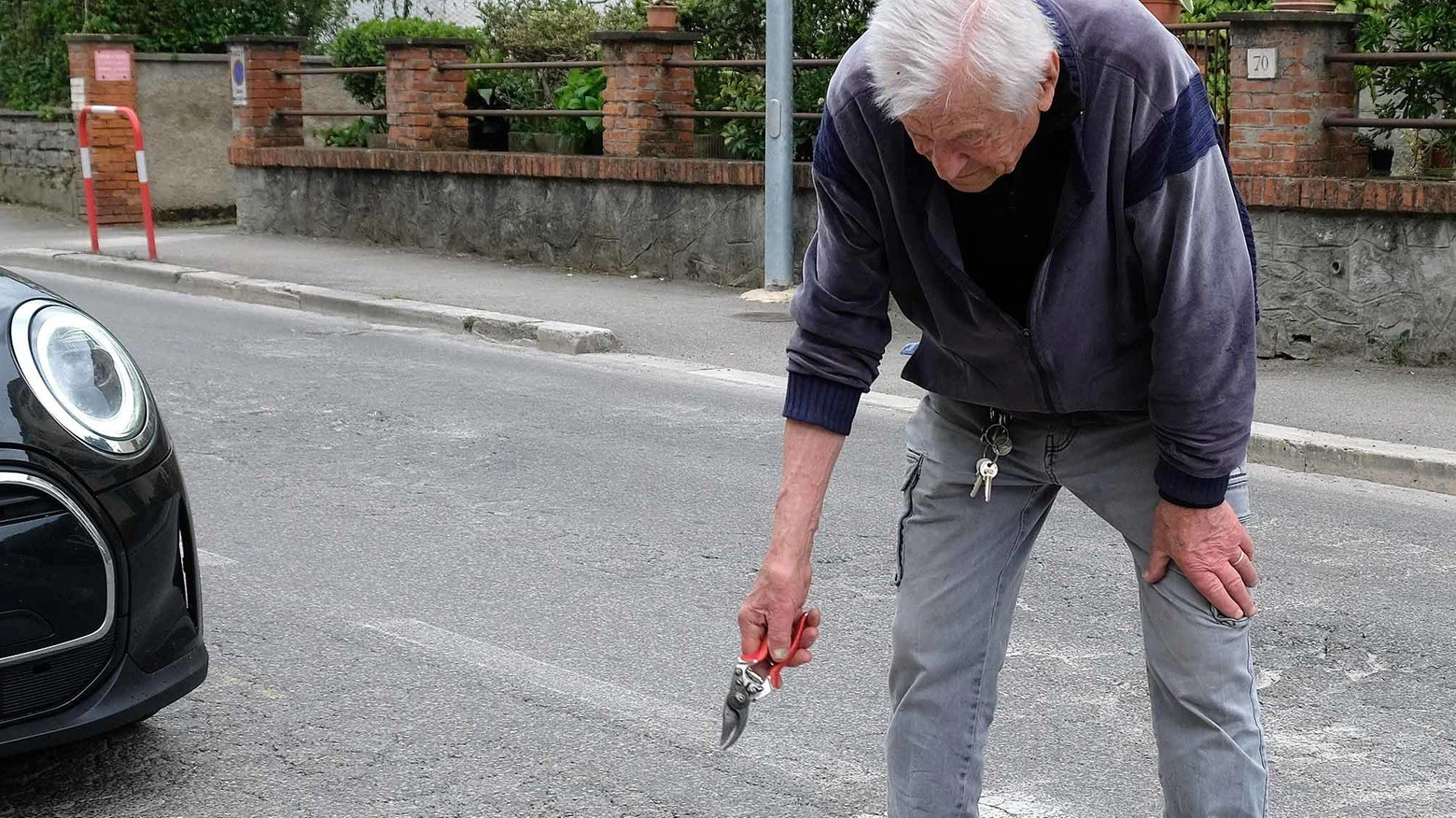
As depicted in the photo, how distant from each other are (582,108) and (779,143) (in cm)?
340

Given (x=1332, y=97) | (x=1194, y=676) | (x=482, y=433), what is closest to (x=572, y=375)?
(x=482, y=433)

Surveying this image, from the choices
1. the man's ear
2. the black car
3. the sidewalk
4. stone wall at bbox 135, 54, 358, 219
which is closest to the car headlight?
the black car

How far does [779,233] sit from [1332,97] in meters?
3.77

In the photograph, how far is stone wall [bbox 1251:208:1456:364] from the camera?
28.5 feet

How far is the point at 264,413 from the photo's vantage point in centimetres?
788

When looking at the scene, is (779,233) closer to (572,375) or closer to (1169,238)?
(572,375)

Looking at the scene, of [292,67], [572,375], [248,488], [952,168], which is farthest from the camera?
[292,67]

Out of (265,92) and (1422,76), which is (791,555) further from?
(265,92)

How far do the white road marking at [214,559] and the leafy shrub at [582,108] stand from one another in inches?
365

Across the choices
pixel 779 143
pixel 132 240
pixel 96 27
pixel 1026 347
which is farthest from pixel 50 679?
pixel 96 27

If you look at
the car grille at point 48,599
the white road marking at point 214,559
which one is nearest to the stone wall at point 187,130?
the white road marking at point 214,559

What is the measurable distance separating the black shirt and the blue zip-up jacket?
0.03 meters

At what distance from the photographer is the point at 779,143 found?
11.5m

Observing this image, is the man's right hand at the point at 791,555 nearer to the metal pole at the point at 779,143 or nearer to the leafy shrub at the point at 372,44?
the metal pole at the point at 779,143
